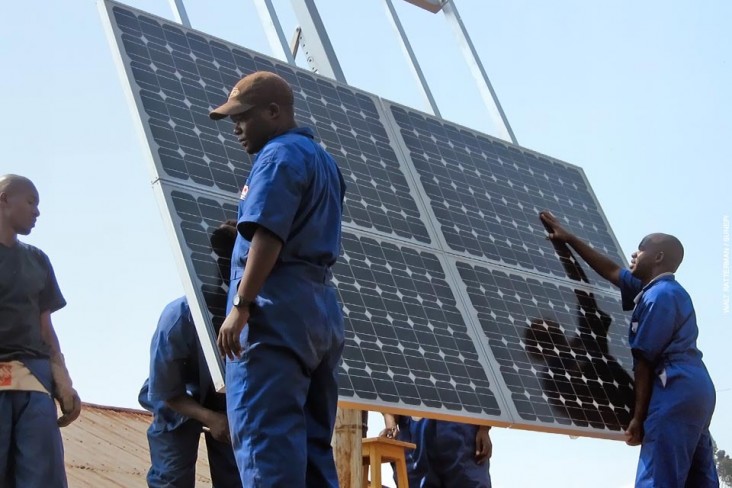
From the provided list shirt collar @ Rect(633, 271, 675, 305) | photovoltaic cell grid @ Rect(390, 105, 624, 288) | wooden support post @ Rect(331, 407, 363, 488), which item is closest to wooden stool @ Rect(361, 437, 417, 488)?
wooden support post @ Rect(331, 407, 363, 488)

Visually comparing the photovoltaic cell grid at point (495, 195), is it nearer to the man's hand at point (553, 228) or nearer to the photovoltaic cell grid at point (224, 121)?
the man's hand at point (553, 228)

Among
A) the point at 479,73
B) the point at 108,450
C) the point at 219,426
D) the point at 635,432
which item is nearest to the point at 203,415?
the point at 219,426

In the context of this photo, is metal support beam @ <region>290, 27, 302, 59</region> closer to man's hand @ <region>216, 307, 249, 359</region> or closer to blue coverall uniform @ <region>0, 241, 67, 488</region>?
blue coverall uniform @ <region>0, 241, 67, 488</region>

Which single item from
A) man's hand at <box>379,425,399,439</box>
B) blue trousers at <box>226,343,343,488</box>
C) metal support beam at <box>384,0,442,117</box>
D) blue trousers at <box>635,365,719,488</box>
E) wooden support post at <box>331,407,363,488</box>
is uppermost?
metal support beam at <box>384,0,442,117</box>

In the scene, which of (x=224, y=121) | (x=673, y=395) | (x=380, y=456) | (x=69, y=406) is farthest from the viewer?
(x=380, y=456)

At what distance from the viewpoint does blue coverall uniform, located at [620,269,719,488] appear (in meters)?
5.62

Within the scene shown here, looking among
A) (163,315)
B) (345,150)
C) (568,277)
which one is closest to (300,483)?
(163,315)

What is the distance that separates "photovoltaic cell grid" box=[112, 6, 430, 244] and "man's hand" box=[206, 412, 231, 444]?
103cm

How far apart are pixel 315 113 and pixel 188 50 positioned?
0.75 metres

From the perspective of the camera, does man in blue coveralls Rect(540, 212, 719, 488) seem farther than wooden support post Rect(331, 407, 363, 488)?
No

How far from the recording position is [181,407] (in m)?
5.36

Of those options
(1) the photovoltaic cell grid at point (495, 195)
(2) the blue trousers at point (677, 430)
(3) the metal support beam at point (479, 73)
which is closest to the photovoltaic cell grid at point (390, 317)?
(1) the photovoltaic cell grid at point (495, 195)

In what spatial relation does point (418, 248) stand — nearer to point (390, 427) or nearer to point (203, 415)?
point (203, 415)

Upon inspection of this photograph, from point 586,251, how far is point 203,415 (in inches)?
105
